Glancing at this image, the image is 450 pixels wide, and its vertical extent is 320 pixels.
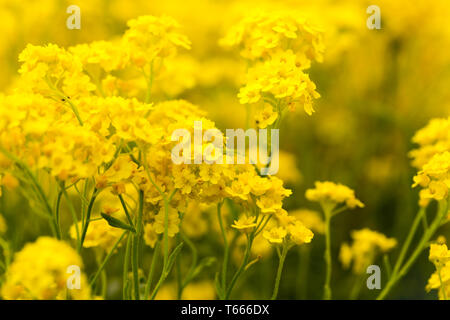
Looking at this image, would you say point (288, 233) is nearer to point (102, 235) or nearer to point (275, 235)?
point (275, 235)

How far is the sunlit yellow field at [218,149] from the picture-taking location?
925mm

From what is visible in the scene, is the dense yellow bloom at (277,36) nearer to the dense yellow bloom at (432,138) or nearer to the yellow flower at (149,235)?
the dense yellow bloom at (432,138)

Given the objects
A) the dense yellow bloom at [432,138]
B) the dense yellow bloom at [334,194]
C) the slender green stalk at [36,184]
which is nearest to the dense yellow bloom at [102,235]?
the slender green stalk at [36,184]

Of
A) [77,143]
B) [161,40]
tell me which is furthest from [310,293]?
[77,143]

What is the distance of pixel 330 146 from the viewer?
232 centimetres

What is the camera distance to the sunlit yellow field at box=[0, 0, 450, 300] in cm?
93

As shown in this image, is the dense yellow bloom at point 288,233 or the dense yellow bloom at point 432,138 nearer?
the dense yellow bloom at point 288,233

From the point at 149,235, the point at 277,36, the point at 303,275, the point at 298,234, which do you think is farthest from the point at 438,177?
the point at 303,275

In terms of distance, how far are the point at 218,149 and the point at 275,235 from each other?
160 millimetres

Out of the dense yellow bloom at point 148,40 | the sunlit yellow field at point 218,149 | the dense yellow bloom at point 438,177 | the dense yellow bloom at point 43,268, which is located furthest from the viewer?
the dense yellow bloom at point 148,40

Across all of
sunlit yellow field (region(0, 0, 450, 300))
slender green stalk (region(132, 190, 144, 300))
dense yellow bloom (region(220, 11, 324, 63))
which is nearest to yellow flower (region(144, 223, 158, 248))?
sunlit yellow field (region(0, 0, 450, 300))

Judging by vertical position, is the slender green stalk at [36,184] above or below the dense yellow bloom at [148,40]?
below

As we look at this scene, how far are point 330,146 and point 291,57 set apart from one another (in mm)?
1285
